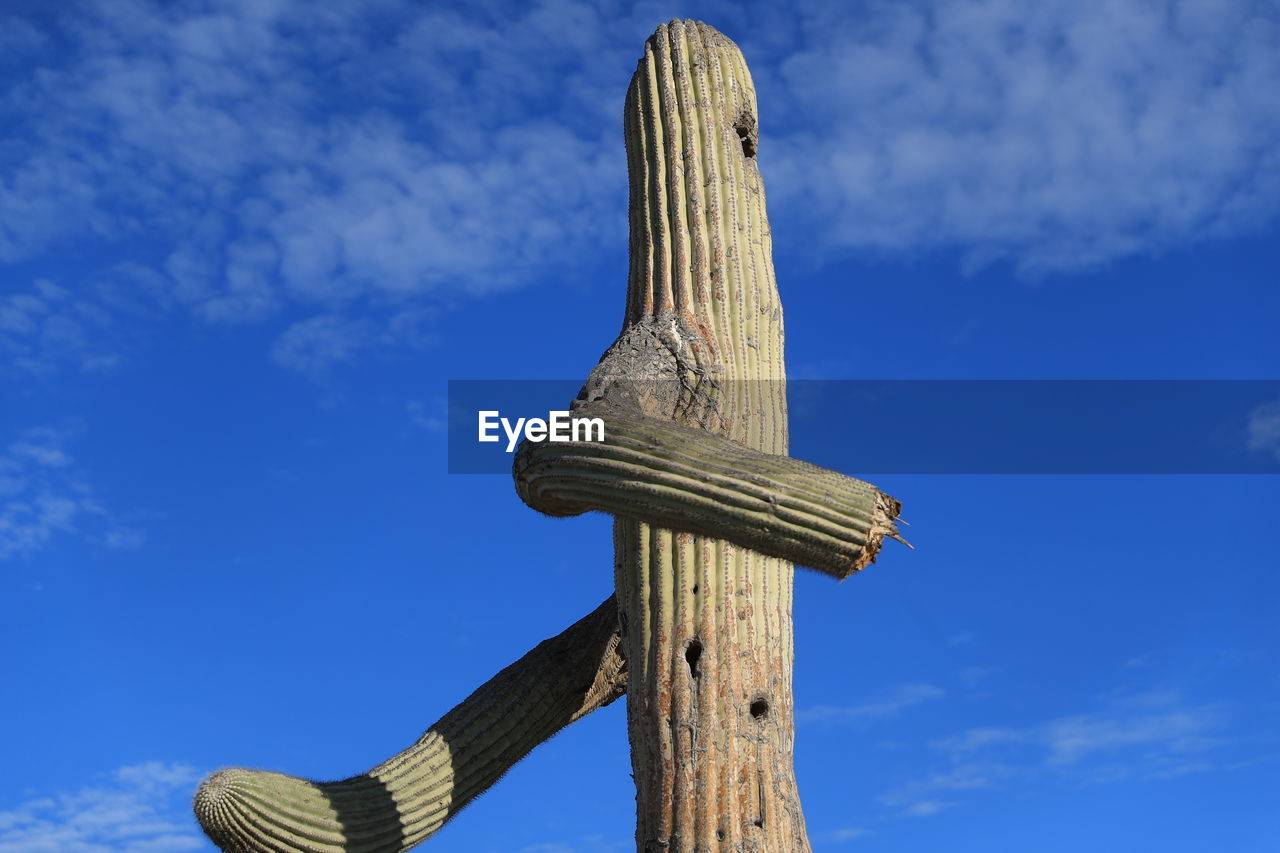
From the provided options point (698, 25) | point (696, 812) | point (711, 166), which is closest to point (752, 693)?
point (696, 812)

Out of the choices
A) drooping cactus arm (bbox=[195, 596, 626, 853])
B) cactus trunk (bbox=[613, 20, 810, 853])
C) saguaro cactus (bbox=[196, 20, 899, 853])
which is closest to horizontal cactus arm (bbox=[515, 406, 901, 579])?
saguaro cactus (bbox=[196, 20, 899, 853])

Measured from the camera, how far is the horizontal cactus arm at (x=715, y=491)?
3900 mm

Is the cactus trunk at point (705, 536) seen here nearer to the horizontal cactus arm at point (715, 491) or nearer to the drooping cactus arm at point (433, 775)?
the horizontal cactus arm at point (715, 491)

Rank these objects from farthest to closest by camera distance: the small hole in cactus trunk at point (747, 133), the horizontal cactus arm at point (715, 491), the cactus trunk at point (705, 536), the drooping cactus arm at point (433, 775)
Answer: the small hole in cactus trunk at point (747, 133) < the drooping cactus arm at point (433, 775) < the cactus trunk at point (705, 536) < the horizontal cactus arm at point (715, 491)

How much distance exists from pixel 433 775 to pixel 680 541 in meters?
1.53

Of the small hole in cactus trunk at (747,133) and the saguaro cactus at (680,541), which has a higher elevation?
the small hole in cactus trunk at (747,133)

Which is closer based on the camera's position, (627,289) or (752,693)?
(752,693)

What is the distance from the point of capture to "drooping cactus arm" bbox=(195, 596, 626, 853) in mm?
5184

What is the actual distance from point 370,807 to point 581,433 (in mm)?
1976

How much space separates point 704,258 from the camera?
5.27 m

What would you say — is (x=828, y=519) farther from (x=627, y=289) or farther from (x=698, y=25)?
(x=698, y=25)

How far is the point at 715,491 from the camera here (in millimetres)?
4031

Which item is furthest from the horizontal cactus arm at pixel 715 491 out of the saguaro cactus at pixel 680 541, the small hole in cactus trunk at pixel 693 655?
the small hole in cactus trunk at pixel 693 655

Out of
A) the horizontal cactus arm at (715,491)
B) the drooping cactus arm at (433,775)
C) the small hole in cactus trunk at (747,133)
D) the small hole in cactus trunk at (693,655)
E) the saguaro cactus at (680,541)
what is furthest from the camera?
the small hole in cactus trunk at (747,133)
